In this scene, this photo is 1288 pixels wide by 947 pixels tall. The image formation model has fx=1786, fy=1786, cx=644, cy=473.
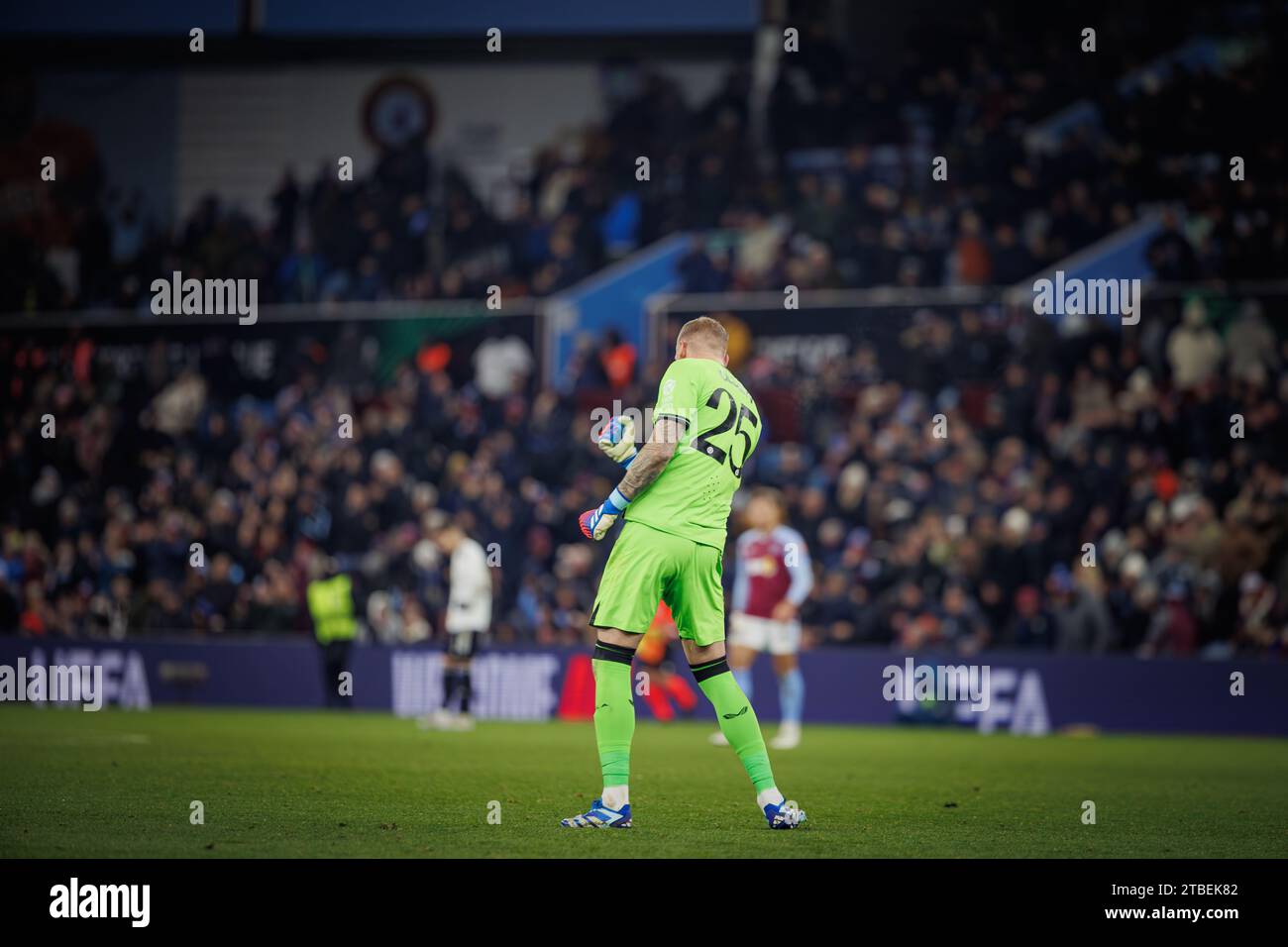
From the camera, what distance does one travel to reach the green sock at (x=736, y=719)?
31.4 ft

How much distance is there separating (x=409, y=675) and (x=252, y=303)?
28.7 ft

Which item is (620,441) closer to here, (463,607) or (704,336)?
(704,336)

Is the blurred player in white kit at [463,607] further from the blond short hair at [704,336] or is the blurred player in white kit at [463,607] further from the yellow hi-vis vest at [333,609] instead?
the blond short hair at [704,336]

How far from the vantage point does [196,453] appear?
28.7m

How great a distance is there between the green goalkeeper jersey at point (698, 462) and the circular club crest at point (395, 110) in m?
26.2

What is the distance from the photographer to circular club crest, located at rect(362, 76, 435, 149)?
3462 centimetres

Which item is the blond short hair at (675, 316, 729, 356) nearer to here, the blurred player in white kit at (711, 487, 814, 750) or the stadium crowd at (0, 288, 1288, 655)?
the blurred player in white kit at (711, 487, 814, 750)

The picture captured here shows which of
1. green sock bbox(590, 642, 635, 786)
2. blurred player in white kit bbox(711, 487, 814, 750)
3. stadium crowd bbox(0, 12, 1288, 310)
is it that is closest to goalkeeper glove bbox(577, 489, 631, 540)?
green sock bbox(590, 642, 635, 786)

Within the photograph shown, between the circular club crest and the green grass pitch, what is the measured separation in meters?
17.5

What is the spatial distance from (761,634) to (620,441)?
402 inches

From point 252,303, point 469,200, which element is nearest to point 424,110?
point 469,200

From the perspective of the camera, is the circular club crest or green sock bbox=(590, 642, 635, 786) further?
the circular club crest

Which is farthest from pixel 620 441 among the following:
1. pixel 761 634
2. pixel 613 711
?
pixel 761 634
